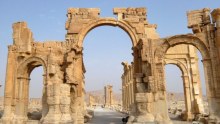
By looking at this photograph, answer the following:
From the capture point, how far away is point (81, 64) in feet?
53.0

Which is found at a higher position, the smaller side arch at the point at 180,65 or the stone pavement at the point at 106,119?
the smaller side arch at the point at 180,65

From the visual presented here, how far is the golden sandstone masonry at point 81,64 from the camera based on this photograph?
465 inches

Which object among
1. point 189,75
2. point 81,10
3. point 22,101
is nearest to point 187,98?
point 189,75

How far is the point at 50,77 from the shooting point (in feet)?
42.0

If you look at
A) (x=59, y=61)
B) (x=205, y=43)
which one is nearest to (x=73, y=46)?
(x=59, y=61)

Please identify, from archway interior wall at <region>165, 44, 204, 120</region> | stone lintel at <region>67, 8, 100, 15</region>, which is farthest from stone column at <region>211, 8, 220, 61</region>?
stone lintel at <region>67, 8, 100, 15</region>

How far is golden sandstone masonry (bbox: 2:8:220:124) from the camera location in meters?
11.8

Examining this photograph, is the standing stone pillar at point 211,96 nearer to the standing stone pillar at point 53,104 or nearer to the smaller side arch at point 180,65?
the smaller side arch at point 180,65

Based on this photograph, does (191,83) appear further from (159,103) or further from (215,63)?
(159,103)

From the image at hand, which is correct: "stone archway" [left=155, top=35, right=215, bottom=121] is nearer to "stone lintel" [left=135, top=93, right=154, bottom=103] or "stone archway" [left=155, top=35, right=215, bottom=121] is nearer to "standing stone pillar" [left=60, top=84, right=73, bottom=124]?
"stone lintel" [left=135, top=93, right=154, bottom=103]

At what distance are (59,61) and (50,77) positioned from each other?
4.57ft

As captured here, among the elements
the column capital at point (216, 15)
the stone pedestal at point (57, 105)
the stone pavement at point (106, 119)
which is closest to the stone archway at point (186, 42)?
the column capital at point (216, 15)

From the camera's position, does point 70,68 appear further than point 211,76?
Yes

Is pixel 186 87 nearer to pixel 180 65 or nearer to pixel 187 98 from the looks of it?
pixel 187 98
